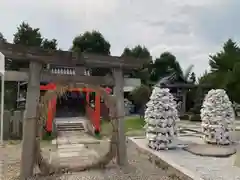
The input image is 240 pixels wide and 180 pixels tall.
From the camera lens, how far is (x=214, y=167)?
6383 millimetres

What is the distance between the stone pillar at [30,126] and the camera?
564cm

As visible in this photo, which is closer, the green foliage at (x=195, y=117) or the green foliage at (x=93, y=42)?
the green foliage at (x=195, y=117)

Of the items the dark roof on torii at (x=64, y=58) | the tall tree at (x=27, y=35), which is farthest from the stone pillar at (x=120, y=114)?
the tall tree at (x=27, y=35)

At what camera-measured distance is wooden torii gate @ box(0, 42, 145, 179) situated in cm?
563

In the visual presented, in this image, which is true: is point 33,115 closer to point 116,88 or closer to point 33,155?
point 33,155

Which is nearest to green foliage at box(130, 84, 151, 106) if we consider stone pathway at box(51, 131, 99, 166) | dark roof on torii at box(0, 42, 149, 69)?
stone pathway at box(51, 131, 99, 166)

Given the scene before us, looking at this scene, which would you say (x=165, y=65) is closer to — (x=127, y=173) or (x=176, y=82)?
(x=176, y=82)

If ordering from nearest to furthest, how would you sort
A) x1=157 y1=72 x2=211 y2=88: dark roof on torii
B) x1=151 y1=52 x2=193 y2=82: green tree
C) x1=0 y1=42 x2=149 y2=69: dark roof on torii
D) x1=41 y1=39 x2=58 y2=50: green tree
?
1. x1=0 y1=42 x2=149 y2=69: dark roof on torii
2. x1=157 y1=72 x2=211 y2=88: dark roof on torii
3. x1=41 y1=39 x2=58 y2=50: green tree
4. x1=151 y1=52 x2=193 y2=82: green tree

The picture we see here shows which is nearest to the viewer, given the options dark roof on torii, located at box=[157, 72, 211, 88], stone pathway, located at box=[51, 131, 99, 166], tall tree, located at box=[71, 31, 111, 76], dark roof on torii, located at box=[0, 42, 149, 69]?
dark roof on torii, located at box=[0, 42, 149, 69]

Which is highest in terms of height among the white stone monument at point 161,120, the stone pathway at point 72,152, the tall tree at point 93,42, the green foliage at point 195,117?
the tall tree at point 93,42

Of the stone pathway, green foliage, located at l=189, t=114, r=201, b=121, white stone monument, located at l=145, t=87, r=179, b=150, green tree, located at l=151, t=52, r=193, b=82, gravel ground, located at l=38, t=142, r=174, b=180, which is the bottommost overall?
gravel ground, located at l=38, t=142, r=174, b=180

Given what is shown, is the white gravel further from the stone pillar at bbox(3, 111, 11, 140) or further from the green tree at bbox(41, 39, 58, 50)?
the green tree at bbox(41, 39, 58, 50)

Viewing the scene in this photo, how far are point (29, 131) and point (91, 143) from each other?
4953 millimetres

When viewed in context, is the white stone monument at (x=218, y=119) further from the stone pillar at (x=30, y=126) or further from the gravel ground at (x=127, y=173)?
the stone pillar at (x=30, y=126)
